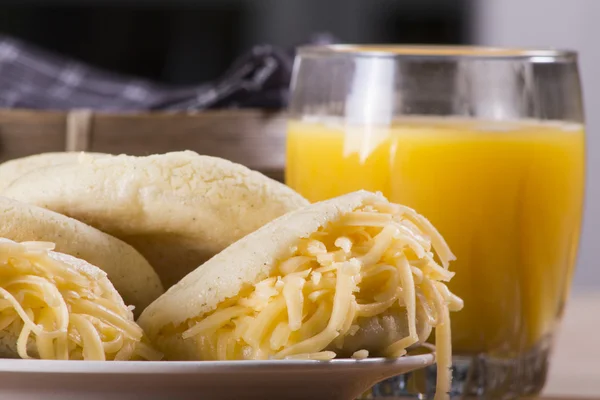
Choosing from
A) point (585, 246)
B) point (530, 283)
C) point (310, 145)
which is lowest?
point (585, 246)

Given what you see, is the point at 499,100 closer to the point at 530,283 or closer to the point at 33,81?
the point at 530,283

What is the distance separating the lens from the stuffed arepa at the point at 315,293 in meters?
0.47

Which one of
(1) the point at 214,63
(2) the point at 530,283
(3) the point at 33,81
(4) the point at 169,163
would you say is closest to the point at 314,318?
(4) the point at 169,163

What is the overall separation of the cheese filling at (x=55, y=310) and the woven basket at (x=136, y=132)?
0.56 m

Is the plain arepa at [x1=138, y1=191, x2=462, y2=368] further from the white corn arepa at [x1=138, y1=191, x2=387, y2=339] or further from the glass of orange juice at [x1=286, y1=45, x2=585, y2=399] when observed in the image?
the glass of orange juice at [x1=286, y1=45, x2=585, y2=399]

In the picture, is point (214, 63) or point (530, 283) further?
point (214, 63)

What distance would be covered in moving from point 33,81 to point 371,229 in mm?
970

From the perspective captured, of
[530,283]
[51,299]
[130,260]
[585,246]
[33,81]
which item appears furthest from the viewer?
[585,246]

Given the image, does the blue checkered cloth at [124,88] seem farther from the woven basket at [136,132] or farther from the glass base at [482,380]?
the glass base at [482,380]

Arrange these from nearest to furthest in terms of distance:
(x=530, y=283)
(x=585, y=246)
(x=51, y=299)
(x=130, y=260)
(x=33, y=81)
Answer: (x=51, y=299) < (x=130, y=260) < (x=530, y=283) < (x=33, y=81) < (x=585, y=246)

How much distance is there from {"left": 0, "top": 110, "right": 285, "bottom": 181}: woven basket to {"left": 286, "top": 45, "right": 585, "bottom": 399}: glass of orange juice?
0.19 meters

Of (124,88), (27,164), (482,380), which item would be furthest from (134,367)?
(124,88)

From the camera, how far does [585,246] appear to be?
2646 millimetres

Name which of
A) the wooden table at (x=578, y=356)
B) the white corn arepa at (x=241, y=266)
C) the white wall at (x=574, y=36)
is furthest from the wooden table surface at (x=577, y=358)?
the white wall at (x=574, y=36)
